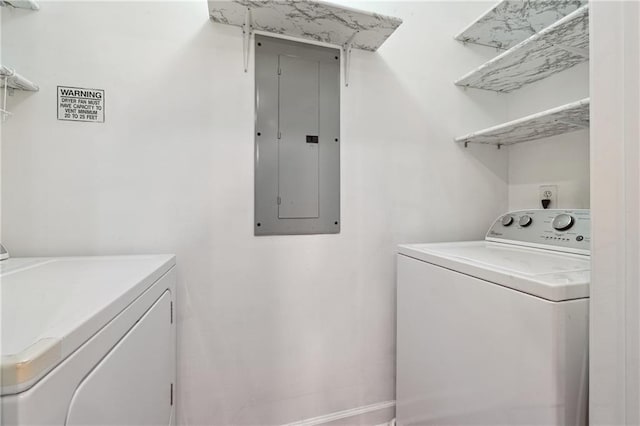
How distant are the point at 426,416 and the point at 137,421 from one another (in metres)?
1.03

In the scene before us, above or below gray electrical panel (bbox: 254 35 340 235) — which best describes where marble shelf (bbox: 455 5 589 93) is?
above

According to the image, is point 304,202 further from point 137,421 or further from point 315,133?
point 137,421

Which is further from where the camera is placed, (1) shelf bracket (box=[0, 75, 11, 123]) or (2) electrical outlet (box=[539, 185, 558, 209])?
(2) electrical outlet (box=[539, 185, 558, 209])

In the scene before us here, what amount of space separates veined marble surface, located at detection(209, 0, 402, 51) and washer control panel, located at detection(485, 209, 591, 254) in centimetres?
105

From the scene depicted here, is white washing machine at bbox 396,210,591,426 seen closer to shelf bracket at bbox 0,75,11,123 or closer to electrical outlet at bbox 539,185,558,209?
electrical outlet at bbox 539,185,558,209

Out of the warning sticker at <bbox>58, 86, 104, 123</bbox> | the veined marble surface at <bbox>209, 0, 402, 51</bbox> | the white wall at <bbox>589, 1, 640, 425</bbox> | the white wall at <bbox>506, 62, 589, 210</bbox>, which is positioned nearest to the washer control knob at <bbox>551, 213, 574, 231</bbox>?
the white wall at <bbox>506, 62, 589, 210</bbox>

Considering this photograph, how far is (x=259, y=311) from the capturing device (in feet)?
4.18

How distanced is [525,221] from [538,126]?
0.44m

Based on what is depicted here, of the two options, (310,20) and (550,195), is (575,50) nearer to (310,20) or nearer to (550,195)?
(550,195)

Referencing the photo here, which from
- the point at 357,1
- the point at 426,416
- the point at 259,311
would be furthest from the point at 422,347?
the point at 357,1

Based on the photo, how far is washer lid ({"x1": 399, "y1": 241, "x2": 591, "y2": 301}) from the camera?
26.7 inches

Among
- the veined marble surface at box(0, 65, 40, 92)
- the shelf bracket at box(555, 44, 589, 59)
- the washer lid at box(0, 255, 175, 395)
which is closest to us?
the washer lid at box(0, 255, 175, 395)

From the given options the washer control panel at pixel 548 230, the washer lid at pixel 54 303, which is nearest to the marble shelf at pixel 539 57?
the washer control panel at pixel 548 230

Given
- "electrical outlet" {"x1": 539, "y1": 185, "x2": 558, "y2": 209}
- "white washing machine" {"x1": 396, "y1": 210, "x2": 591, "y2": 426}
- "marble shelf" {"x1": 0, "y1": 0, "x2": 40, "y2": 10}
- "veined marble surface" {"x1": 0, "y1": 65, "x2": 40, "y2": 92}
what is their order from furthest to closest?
"electrical outlet" {"x1": 539, "y1": 185, "x2": 558, "y2": 209}
"marble shelf" {"x1": 0, "y1": 0, "x2": 40, "y2": 10}
"veined marble surface" {"x1": 0, "y1": 65, "x2": 40, "y2": 92}
"white washing machine" {"x1": 396, "y1": 210, "x2": 591, "y2": 426}
